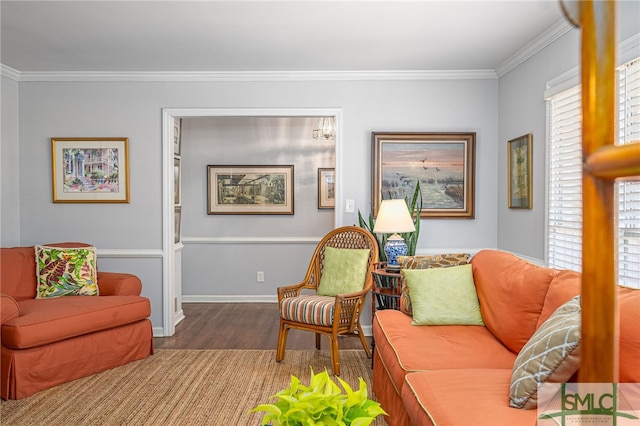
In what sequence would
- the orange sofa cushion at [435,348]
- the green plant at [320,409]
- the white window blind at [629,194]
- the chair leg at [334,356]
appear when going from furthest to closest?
1. the chair leg at [334,356]
2. the white window blind at [629,194]
3. the orange sofa cushion at [435,348]
4. the green plant at [320,409]

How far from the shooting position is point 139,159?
4672 mm

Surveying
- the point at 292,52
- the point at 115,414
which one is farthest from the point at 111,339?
the point at 292,52

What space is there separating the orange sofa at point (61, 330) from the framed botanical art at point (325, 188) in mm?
2734

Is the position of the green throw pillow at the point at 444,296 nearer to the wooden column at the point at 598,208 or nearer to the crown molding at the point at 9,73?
the wooden column at the point at 598,208

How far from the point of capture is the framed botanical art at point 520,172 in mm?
3846

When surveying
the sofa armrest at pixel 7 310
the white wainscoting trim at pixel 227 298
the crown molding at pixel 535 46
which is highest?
the crown molding at pixel 535 46

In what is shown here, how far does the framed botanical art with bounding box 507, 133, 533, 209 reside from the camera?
3846 millimetres

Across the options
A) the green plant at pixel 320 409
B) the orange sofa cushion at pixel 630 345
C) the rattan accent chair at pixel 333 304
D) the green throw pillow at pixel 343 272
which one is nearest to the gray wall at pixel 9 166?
the rattan accent chair at pixel 333 304

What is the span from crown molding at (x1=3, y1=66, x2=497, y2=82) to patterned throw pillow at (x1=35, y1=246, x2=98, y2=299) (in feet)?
5.51

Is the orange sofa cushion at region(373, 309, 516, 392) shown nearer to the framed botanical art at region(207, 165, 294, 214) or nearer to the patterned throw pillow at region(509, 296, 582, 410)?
the patterned throw pillow at region(509, 296, 582, 410)

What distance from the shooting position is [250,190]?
20.8 feet

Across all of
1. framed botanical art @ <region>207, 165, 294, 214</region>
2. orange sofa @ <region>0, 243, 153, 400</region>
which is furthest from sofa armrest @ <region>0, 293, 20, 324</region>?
framed botanical art @ <region>207, 165, 294, 214</region>

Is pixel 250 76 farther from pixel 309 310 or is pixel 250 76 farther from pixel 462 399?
pixel 462 399

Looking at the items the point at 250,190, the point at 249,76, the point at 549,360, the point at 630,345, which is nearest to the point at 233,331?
the point at 250,190
